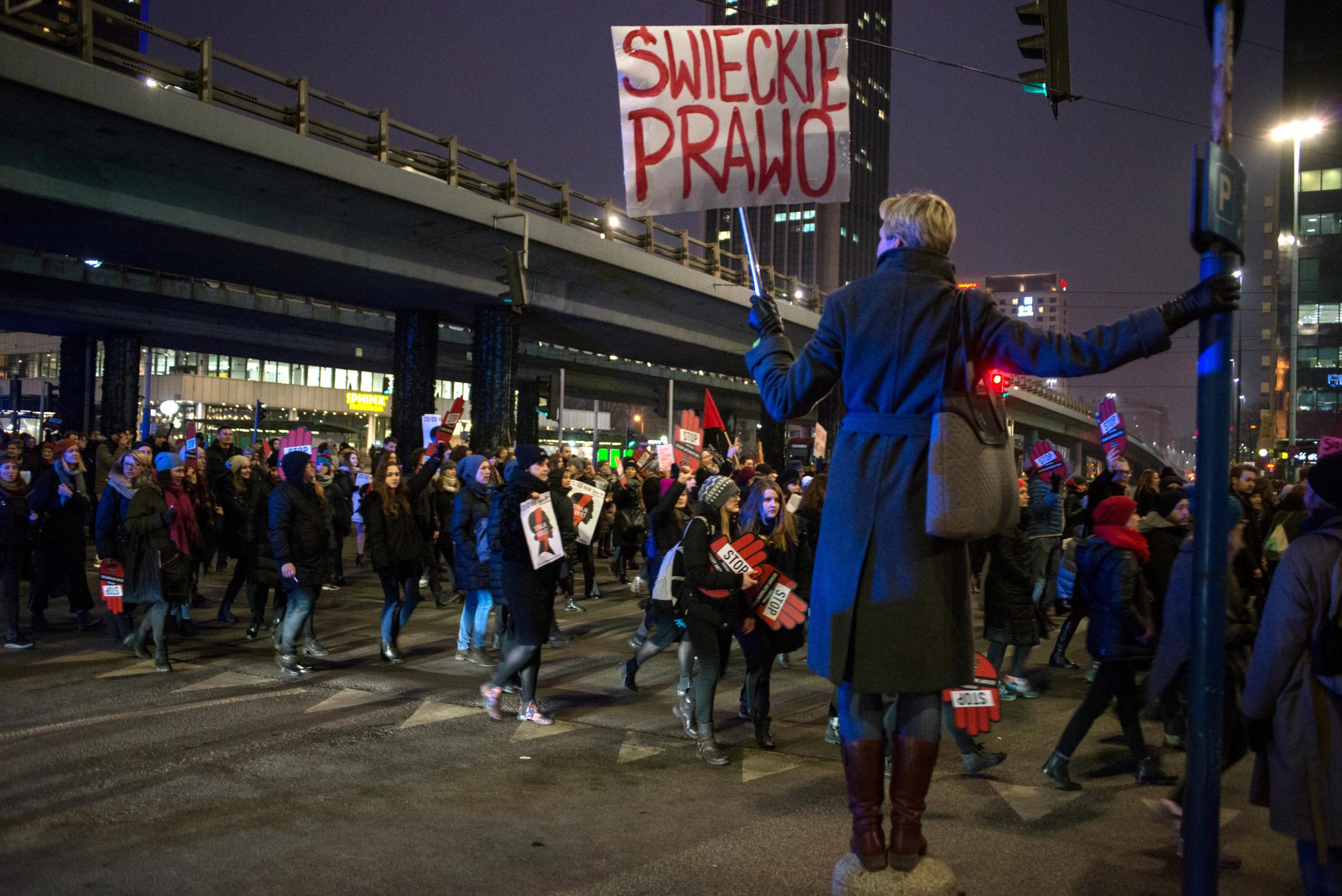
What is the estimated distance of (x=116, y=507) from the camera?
9.91 m

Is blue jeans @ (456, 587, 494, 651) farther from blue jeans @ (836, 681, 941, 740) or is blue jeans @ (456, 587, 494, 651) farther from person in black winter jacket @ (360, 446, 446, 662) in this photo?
blue jeans @ (836, 681, 941, 740)

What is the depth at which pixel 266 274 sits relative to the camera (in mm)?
24188

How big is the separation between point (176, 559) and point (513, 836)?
5843 mm

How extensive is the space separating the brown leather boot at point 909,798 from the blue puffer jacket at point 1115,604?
355cm

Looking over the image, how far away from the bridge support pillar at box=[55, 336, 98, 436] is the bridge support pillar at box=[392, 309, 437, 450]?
14842mm

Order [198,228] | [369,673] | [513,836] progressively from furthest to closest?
[198,228]
[369,673]
[513,836]

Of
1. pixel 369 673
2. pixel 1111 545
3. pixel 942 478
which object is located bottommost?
pixel 369 673

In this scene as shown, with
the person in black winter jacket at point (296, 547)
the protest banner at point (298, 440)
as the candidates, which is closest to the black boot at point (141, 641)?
the person in black winter jacket at point (296, 547)

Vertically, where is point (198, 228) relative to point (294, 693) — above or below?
above

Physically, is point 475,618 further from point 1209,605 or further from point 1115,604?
point 1209,605

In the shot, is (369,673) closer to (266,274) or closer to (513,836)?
(513,836)

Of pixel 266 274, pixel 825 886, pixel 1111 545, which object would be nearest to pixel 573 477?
pixel 1111 545

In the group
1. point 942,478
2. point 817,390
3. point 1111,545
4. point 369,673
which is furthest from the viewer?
point 369,673

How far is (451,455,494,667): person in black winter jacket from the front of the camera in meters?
9.91
